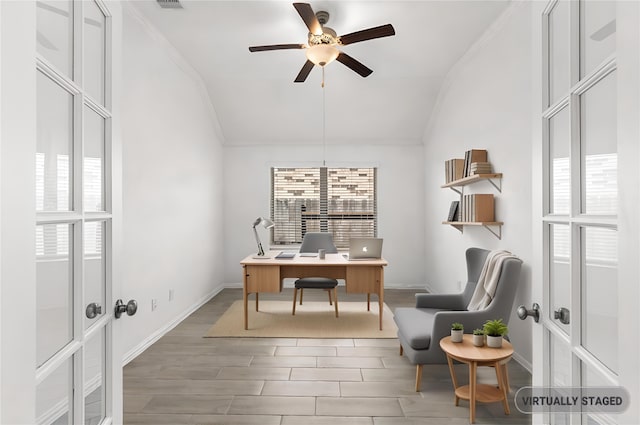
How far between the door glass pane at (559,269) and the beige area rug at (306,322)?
8.96 feet

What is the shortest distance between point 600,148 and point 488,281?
2.23 m

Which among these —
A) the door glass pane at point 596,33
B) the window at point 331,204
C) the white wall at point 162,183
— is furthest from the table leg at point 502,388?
the window at point 331,204

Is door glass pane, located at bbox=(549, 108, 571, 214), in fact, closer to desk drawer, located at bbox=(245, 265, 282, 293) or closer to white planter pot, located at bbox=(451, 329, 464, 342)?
white planter pot, located at bbox=(451, 329, 464, 342)

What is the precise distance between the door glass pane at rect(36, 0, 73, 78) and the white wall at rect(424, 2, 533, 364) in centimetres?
286

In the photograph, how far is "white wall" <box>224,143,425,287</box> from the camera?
626 centimetres

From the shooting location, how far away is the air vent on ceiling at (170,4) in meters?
3.12

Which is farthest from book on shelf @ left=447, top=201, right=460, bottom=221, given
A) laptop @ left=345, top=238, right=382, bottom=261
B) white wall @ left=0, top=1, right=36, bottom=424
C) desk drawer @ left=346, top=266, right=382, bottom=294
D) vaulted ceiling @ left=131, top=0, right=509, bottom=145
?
white wall @ left=0, top=1, right=36, bottom=424

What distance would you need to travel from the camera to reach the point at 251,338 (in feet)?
12.2

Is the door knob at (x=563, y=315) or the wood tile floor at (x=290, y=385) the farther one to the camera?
the wood tile floor at (x=290, y=385)

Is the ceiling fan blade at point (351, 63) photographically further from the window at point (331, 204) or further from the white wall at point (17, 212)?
the window at point (331, 204)

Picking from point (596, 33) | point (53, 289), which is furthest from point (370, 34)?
point (53, 289)

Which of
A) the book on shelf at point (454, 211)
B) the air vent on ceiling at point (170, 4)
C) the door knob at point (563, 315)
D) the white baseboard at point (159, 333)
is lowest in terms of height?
the white baseboard at point (159, 333)

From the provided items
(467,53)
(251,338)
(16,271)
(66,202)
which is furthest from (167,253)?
(467,53)

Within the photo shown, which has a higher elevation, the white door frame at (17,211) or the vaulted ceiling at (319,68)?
the vaulted ceiling at (319,68)
